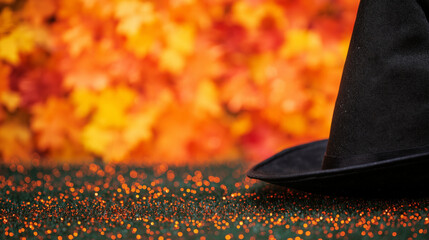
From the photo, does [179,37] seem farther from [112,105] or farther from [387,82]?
[387,82]

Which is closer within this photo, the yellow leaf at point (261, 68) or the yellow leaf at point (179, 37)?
the yellow leaf at point (179, 37)

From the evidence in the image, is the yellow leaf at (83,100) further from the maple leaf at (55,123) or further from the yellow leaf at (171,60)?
the yellow leaf at (171,60)

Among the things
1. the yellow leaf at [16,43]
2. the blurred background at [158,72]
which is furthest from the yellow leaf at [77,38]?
A: the yellow leaf at [16,43]

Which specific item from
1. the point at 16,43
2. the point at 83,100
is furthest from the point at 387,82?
the point at 16,43

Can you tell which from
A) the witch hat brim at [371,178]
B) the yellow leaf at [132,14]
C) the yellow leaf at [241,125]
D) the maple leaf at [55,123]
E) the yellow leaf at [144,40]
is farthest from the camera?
the yellow leaf at [241,125]

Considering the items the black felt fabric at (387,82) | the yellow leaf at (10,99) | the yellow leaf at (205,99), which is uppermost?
the yellow leaf at (10,99)
